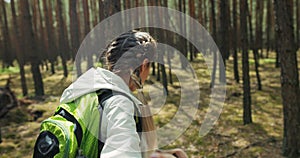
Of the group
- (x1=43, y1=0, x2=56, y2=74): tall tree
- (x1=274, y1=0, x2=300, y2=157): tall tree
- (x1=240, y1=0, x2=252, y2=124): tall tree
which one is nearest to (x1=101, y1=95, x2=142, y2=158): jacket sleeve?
(x1=274, y1=0, x2=300, y2=157): tall tree

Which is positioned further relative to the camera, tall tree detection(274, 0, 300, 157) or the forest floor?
the forest floor

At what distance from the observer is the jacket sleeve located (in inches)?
32.9

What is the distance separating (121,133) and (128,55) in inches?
12.0

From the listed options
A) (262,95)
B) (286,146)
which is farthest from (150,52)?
(262,95)

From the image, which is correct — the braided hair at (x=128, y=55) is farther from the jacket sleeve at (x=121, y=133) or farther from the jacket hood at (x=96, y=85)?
the jacket sleeve at (x=121, y=133)

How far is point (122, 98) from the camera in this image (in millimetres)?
907

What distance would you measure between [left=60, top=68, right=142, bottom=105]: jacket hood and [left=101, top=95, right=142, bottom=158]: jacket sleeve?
0.07 metres

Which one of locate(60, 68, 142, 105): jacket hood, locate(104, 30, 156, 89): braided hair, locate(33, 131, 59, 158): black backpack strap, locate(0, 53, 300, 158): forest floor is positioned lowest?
locate(0, 53, 300, 158): forest floor

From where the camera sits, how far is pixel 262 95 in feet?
29.3

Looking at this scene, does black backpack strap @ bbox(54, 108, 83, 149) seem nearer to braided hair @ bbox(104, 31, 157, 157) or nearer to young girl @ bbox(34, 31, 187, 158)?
young girl @ bbox(34, 31, 187, 158)

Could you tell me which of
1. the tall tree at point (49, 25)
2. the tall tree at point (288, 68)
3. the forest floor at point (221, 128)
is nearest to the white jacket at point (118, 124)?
the forest floor at point (221, 128)

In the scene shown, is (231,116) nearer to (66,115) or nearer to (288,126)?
(288,126)

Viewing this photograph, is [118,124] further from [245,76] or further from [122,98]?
[245,76]

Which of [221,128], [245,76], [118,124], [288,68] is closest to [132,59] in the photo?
[118,124]
